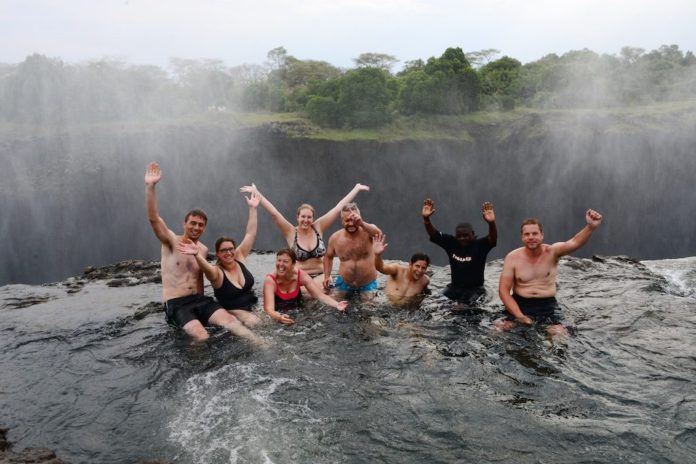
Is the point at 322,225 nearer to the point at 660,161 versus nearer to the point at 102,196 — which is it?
the point at 102,196

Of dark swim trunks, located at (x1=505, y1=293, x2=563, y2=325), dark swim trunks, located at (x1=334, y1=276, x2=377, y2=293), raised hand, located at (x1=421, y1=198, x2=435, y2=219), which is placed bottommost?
dark swim trunks, located at (x1=334, y1=276, x2=377, y2=293)

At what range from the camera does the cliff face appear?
673 inches

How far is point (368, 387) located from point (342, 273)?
2.71 metres

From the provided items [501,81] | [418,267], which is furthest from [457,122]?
[418,267]

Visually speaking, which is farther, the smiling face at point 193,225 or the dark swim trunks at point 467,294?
the dark swim trunks at point 467,294

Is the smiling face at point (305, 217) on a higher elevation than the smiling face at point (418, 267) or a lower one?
higher

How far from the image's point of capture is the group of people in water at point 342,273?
18.6 ft

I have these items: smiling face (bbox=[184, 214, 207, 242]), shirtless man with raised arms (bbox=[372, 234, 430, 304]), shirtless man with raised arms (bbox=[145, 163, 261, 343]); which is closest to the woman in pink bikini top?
shirtless man with raised arms (bbox=[145, 163, 261, 343])

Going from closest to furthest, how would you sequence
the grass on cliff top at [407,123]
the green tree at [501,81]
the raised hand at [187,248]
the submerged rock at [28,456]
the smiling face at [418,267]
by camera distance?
the submerged rock at [28,456]
the raised hand at [187,248]
the smiling face at [418,267]
the grass on cliff top at [407,123]
the green tree at [501,81]

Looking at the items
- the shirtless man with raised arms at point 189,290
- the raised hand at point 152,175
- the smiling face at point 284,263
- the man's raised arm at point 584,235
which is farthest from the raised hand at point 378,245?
the raised hand at point 152,175

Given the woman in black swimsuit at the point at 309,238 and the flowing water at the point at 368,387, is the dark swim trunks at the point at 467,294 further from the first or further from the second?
the woman in black swimsuit at the point at 309,238

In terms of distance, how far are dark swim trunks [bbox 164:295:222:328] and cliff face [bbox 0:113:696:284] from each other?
31.2 ft

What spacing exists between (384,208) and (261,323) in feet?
44.2

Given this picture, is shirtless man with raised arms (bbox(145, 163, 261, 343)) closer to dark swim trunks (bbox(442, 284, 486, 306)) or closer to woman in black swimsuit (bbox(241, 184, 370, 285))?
woman in black swimsuit (bbox(241, 184, 370, 285))
